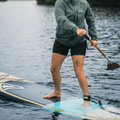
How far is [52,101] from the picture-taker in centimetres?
475

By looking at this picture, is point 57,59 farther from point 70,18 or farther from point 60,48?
point 70,18

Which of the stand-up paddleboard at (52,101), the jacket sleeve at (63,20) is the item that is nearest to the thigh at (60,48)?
the jacket sleeve at (63,20)

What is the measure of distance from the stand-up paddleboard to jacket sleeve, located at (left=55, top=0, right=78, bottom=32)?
4.64 ft

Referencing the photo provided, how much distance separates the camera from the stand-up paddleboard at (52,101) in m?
4.19

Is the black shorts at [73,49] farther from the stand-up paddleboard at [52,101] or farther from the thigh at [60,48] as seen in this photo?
the stand-up paddleboard at [52,101]

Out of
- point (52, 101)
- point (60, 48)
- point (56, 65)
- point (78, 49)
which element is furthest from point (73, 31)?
point (52, 101)

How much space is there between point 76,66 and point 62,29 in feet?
2.21

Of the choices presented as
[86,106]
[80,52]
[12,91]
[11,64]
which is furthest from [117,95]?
[11,64]

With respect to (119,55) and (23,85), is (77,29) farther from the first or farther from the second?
(119,55)

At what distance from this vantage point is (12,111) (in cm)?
469

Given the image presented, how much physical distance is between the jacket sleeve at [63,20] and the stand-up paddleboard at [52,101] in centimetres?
141

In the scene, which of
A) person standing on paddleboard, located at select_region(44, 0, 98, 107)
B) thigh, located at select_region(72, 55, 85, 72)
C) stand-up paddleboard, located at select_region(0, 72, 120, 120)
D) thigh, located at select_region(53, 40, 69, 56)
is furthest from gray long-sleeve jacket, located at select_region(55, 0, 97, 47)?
stand-up paddleboard, located at select_region(0, 72, 120, 120)

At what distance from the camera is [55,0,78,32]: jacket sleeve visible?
3.93m

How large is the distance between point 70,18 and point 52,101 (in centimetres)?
164
